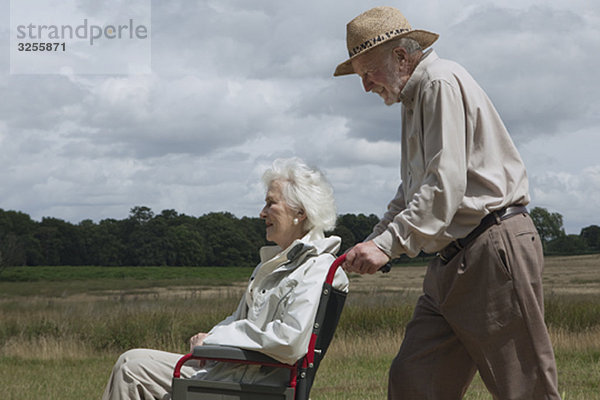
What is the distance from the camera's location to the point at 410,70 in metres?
2.62

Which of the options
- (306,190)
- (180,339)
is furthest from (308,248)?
(180,339)

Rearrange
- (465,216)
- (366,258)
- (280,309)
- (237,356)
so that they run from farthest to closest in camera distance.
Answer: (280,309) < (237,356) < (465,216) < (366,258)

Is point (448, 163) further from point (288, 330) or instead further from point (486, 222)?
point (288, 330)

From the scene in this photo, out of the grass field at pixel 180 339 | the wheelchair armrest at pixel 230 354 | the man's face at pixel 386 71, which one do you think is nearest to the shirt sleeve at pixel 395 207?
the man's face at pixel 386 71

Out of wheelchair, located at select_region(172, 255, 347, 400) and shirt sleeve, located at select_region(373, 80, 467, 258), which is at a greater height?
shirt sleeve, located at select_region(373, 80, 467, 258)

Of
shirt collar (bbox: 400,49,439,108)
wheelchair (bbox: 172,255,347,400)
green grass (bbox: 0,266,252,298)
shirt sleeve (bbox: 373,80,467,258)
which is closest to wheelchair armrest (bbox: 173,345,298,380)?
wheelchair (bbox: 172,255,347,400)

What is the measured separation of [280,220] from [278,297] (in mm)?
451

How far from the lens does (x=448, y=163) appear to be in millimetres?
2348

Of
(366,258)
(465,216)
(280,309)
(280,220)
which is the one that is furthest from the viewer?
(280,220)

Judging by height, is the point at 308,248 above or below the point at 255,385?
above

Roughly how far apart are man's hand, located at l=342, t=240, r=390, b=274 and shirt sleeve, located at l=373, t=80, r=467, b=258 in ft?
0.08

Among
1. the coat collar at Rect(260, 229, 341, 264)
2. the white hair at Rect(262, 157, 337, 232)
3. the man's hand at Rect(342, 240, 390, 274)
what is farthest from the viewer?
the white hair at Rect(262, 157, 337, 232)

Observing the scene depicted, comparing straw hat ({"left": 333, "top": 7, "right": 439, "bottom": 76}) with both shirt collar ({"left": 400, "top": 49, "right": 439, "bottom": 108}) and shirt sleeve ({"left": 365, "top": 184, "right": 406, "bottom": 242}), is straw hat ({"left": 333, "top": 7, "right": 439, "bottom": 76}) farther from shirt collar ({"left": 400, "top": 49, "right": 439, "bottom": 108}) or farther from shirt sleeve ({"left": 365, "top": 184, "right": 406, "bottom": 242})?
shirt sleeve ({"left": 365, "top": 184, "right": 406, "bottom": 242})

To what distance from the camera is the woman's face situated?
3133mm
